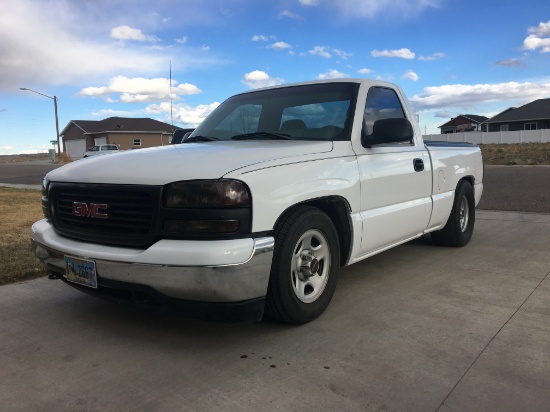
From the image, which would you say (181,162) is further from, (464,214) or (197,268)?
(464,214)

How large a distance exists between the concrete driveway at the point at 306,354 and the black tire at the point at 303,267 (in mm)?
167

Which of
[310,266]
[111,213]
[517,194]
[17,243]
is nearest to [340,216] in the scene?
[310,266]

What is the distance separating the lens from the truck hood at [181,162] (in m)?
2.95

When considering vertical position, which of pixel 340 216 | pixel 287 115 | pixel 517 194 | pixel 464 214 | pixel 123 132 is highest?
pixel 123 132

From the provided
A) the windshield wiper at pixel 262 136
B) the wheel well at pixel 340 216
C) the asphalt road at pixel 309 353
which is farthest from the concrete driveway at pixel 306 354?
the windshield wiper at pixel 262 136

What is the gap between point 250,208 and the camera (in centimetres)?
289

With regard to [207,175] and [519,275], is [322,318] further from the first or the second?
[519,275]

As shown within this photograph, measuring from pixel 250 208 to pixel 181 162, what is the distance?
59cm

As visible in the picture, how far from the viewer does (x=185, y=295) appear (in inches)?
111

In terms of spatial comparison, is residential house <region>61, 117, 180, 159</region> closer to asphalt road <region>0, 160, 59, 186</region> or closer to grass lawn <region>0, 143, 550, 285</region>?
asphalt road <region>0, 160, 59, 186</region>

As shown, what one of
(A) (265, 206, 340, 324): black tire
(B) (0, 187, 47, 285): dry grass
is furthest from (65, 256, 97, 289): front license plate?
(B) (0, 187, 47, 285): dry grass

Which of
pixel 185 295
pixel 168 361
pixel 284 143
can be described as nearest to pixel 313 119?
pixel 284 143

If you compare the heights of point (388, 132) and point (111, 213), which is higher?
point (388, 132)

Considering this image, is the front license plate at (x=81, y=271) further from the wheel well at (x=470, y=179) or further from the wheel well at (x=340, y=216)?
the wheel well at (x=470, y=179)
